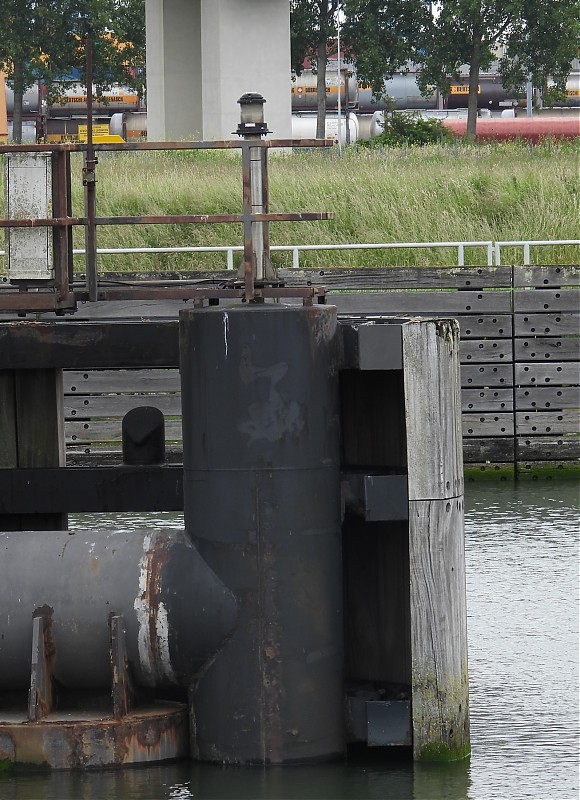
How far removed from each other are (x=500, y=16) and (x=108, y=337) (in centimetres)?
4083

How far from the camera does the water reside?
6.25 metres

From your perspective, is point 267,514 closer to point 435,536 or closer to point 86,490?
point 435,536

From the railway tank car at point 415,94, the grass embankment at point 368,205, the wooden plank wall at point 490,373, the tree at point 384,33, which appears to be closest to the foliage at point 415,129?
the tree at point 384,33

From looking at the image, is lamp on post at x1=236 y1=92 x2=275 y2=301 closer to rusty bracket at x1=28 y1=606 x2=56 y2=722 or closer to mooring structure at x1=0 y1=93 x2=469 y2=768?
mooring structure at x1=0 y1=93 x2=469 y2=768

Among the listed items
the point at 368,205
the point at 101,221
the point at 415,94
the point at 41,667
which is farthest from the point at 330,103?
the point at 41,667

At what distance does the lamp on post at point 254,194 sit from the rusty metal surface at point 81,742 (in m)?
1.94

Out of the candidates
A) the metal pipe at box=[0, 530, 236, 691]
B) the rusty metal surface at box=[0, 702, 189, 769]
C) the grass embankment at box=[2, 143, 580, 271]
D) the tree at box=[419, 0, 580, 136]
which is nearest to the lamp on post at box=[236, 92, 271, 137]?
the metal pipe at box=[0, 530, 236, 691]

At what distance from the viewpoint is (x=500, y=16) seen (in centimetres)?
4569

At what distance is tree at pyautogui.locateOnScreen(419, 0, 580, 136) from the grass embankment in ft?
81.4

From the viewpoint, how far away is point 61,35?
46.5 meters

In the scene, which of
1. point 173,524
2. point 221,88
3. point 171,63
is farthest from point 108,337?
point 171,63

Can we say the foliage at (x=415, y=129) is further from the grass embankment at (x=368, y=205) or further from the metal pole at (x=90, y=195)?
the metal pole at (x=90, y=195)

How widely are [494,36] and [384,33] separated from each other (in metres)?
3.81

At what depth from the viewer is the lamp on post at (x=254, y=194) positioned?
6559 millimetres
